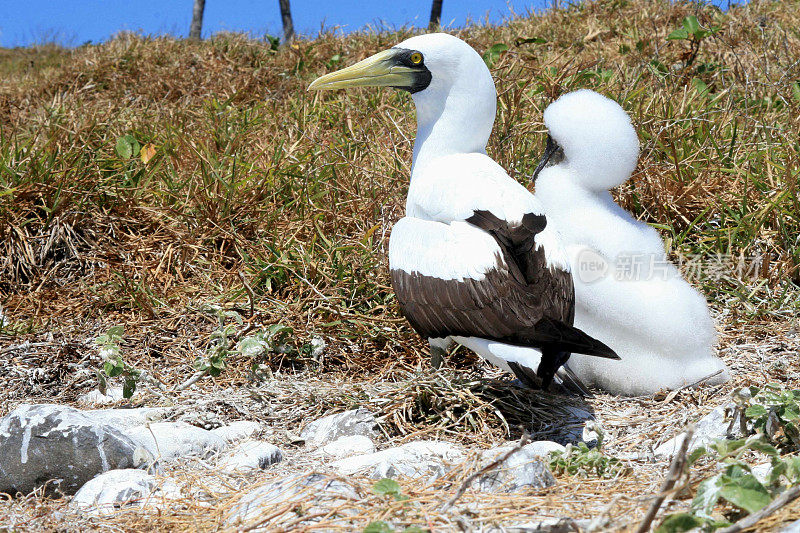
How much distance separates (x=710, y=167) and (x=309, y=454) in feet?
10.7

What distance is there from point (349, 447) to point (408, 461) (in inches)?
19.0

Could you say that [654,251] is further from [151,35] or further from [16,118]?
[151,35]

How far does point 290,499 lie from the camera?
76.9 inches

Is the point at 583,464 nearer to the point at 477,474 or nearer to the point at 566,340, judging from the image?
the point at 566,340

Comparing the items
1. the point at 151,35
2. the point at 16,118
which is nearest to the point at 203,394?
the point at 16,118

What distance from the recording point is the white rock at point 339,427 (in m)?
2.99

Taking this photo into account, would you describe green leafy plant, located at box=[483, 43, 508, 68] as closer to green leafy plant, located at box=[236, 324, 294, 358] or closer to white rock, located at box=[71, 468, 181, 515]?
green leafy plant, located at box=[236, 324, 294, 358]

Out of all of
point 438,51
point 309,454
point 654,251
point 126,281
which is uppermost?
point 438,51

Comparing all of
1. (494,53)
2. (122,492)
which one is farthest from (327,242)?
(494,53)

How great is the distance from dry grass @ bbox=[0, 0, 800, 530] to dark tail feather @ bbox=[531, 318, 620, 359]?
0.42 meters

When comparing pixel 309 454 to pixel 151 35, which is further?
pixel 151 35

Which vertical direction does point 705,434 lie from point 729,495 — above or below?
below

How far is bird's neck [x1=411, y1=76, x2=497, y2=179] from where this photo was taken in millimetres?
3426

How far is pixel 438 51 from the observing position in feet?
11.1
